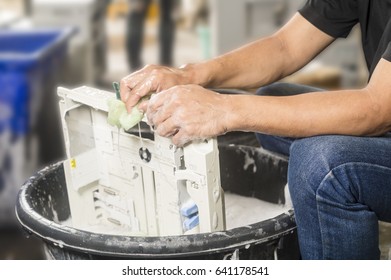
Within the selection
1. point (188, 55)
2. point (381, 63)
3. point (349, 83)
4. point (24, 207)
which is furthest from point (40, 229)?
point (188, 55)

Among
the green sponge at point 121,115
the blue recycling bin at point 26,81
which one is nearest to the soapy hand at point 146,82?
the green sponge at point 121,115

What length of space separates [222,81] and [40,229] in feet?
1.41

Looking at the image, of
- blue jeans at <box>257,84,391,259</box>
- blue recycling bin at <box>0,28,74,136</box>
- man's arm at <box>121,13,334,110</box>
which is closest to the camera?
blue jeans at <box>257,84,391,259</box>

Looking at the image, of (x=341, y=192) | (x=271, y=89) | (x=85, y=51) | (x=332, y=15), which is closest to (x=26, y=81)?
(x=85, y=51)

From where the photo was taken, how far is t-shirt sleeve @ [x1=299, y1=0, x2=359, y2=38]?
3.86ft

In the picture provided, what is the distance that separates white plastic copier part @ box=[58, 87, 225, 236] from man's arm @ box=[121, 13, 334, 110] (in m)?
0.17

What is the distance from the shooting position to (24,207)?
1017 millimetres

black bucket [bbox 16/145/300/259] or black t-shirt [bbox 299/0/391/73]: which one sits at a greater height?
black t-shirt [bbox 299/0/391/73]

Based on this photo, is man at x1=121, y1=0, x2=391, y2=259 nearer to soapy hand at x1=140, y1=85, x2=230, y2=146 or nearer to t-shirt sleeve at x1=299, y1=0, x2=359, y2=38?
soapy hand at x1=140, y1=85, x2=230, y2=146

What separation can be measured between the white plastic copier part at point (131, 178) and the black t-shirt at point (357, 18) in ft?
1.18

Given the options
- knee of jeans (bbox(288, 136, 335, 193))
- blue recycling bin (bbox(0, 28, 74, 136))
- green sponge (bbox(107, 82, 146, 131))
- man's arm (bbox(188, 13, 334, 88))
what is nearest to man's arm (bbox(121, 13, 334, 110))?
man's arm (bbox(188, 13, 334, 88))

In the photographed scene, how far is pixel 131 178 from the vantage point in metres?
1.06

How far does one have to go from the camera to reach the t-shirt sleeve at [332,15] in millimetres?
1177

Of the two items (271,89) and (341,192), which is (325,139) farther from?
(271,89)
